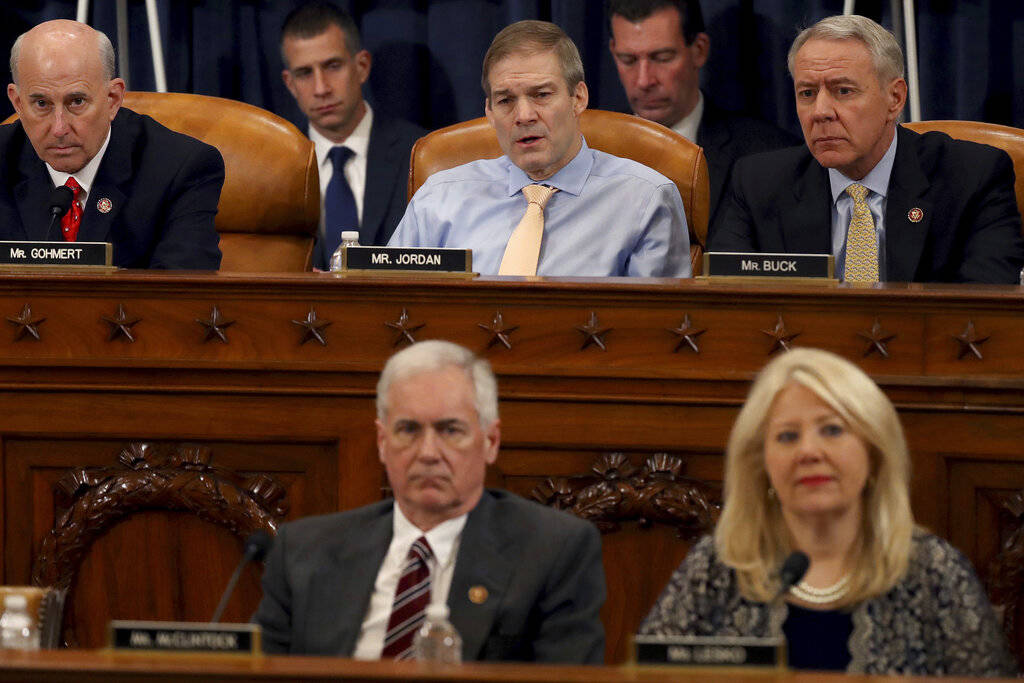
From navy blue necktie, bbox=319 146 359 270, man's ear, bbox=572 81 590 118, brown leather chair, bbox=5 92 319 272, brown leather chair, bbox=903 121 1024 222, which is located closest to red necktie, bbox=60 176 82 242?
brown leather chair, bbox=5 92 319 272

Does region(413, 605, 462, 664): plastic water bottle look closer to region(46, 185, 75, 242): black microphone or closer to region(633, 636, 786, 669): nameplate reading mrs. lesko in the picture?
region(633, 636, 786, 669): nameplate reading mrs. lesko

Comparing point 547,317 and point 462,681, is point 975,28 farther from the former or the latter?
point 462,681

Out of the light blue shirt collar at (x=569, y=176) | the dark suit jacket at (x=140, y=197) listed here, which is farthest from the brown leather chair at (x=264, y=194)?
the light blue shirt collar at (x=569, y=176)

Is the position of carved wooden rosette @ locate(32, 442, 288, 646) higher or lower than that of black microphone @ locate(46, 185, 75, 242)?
lower

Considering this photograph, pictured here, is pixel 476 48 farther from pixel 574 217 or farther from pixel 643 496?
pixel 643 496

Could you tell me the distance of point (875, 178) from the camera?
362cm

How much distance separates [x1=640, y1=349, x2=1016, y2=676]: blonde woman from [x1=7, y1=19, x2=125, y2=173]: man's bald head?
218cm

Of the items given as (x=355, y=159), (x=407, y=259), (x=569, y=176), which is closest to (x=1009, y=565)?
(x=407, y=259)

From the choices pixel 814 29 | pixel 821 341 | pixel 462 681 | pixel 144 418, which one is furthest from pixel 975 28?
pixel 462 681

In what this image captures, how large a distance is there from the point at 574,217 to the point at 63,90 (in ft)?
4.18

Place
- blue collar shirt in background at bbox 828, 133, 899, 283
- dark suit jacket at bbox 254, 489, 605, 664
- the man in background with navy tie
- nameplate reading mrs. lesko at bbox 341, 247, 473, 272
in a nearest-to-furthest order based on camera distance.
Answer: dark suit jacket at bbox 254, 489, 605, 664, nameplate reading mrs. lesko at bbox 341, 247, 473, 272, blue collar shirt in background at bbox 828, 133, 899, 283, the man in background with navy tie

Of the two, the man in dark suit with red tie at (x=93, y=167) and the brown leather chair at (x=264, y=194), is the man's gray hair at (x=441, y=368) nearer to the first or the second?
the man in dark suit with red tie at (x=93, y=167)

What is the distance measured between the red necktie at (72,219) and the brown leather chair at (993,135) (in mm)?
2099

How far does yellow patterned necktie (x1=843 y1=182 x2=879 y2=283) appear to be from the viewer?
3.49m
